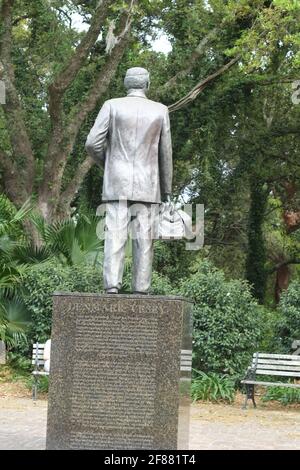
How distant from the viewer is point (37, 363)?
44.8ft

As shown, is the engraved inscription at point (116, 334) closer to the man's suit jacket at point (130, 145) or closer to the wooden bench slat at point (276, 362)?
the man's suit jacket at point (130, 145)

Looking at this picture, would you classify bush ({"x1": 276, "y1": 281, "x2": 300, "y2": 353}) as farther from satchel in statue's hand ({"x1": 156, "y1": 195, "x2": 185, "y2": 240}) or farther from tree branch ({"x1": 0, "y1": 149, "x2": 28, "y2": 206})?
satchel in statue's hand ({"x1": 156, "y1": 195, "x2": 185, "y2": 240})

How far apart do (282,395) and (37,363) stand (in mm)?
4073

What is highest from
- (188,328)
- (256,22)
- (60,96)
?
(256,22)

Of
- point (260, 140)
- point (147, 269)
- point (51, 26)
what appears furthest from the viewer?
Answer: point (260, 140)

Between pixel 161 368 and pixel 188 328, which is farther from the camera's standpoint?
pixel 188 328

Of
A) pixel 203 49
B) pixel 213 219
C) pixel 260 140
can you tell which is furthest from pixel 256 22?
pixel 213 219

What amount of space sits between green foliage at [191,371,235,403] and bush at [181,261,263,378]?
0.29 m

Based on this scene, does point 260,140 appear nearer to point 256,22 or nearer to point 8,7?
point 256,22

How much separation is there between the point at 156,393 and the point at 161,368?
22cm

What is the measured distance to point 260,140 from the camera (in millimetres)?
25109

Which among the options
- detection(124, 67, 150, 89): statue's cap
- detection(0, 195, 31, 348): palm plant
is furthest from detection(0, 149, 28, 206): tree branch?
detection(124, 67, 150, 89): statue's cap

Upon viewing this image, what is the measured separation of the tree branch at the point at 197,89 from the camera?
795 inches

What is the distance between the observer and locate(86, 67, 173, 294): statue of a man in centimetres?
767
